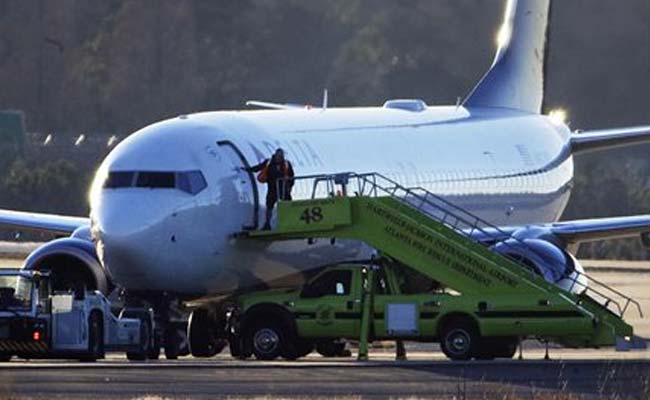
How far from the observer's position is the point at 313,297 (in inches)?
1522

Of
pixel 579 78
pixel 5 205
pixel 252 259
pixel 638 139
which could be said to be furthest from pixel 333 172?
pixel 579 78

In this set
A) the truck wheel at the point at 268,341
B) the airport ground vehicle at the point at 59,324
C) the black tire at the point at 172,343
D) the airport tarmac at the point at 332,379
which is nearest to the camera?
the airport tarmac at the point at 332,379

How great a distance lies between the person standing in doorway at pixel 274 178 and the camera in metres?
39.7

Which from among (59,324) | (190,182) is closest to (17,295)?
(59,324)

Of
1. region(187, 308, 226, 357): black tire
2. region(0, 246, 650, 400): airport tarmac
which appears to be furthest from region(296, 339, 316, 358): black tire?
region(187, 308, 226, 357): black tire

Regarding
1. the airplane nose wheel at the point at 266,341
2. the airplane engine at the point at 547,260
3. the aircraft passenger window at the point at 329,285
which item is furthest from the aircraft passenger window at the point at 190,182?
the airplane engine at the point at 547,260

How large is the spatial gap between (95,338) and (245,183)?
11.0ft

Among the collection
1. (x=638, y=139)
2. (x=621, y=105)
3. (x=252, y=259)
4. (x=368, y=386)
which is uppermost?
(x=621, y=105)

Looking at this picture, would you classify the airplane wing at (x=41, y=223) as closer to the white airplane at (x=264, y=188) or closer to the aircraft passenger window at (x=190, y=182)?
the white airplane at (x=264, y=188)

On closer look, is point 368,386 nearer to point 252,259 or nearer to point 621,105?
point 252,259

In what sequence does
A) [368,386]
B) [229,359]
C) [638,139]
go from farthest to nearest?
[638,139], [229,359], [368,386]

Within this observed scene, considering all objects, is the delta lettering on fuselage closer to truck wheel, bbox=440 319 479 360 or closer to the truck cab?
the truck cab

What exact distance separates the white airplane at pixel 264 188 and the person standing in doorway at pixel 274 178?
0.18m

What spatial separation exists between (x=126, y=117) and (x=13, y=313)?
47430 mm
